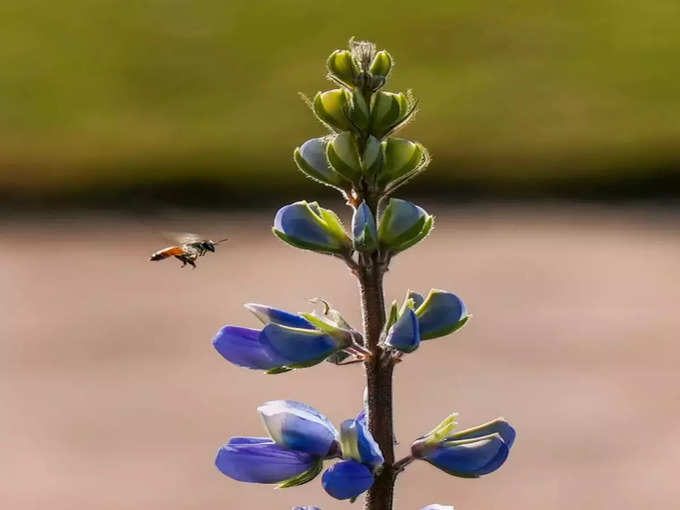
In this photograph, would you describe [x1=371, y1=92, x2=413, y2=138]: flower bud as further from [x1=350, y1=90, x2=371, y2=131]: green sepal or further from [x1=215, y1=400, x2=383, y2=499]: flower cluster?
[x1=215, y1=400, x2=383, y2=499]: flower cluster

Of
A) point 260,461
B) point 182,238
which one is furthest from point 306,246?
point 182,238

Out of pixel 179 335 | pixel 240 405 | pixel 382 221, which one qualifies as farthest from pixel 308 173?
pixel 179 335

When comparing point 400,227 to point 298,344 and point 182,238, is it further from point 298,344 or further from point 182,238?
point 182,238

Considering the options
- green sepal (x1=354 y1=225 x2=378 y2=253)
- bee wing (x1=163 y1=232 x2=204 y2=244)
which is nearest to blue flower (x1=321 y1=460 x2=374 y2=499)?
green sepal (x1=354 y1=225 x2=378 y2=253)

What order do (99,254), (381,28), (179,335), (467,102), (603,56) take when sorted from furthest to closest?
(381,28), (603,56), (467,102), (99,254), (179,335)

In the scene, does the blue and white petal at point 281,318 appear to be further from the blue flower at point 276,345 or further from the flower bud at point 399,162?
the flower bud at point 399,162

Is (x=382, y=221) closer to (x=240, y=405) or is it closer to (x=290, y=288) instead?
(x=240, y=405)
